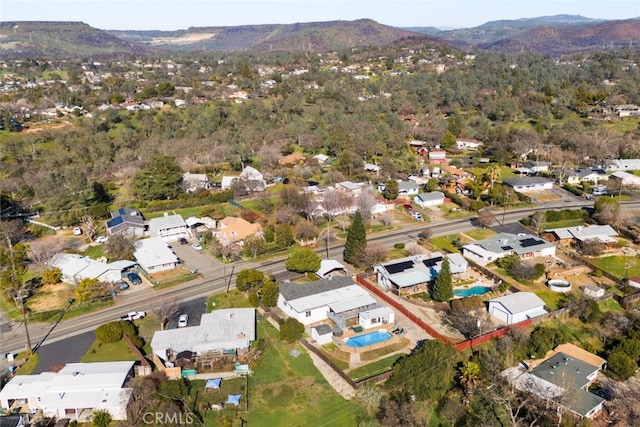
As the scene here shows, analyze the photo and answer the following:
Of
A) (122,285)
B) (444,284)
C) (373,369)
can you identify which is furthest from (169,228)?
(373,369)

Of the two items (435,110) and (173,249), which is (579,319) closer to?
(173,249)

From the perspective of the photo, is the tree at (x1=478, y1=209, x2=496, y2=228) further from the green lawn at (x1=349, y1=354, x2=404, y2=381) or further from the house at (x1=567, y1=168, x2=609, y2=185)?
the green lawn at (x1=349, y1=354, x2=404, y2=381)

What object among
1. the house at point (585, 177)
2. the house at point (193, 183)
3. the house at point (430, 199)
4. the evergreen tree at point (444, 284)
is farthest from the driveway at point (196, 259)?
the house at point (585, 177)

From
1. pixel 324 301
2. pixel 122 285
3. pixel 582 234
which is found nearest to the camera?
pixel 324 301

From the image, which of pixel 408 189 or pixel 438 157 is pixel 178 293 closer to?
pixel 408 189

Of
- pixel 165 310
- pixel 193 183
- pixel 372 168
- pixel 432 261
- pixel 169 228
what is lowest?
pixel 372 168

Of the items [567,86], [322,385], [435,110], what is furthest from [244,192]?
[567,86]
